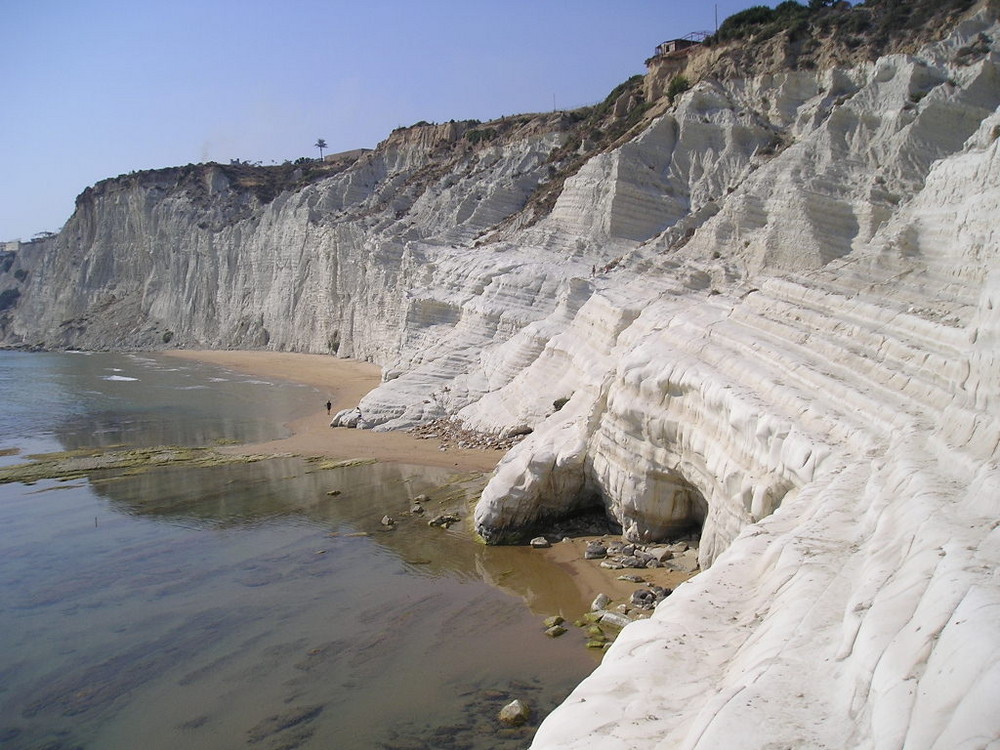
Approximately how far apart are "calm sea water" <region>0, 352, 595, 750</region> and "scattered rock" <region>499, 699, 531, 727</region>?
5.5 inches

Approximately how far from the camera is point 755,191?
21.1 m

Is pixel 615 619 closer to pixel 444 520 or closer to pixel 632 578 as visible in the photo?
pixel 632 578

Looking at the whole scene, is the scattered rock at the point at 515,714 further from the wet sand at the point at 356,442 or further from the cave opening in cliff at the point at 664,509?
the cave opening in cliff at the point at 664,509

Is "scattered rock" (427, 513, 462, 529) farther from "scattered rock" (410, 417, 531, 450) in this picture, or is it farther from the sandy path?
"scattered rock" (410, 417, 531, 450)

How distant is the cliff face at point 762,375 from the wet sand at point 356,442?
3.01 ft

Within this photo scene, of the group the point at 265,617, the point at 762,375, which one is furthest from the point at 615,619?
the point at 265,617

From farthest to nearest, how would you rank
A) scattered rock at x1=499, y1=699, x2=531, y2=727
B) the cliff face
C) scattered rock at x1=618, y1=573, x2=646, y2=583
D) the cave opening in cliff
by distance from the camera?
1. the cave opening in cliff
2. scattered rock at x1=618, y1=573, x2=646, y2=583
3. scattered rock at x1=499, y1=699, x2=531, y2=727
4. the cliff face

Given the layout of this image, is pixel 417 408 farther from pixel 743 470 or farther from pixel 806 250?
pixel 743 470

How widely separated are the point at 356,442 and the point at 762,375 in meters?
13.9

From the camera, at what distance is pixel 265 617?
10805 millimetres

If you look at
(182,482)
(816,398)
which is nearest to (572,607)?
(816,398)

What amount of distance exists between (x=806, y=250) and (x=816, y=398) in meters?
11.5

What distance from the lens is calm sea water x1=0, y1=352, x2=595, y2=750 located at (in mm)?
8352

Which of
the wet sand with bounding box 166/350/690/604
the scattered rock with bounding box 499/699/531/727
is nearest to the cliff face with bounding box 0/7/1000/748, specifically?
the wet sand with bounding box 166/350/690/604
